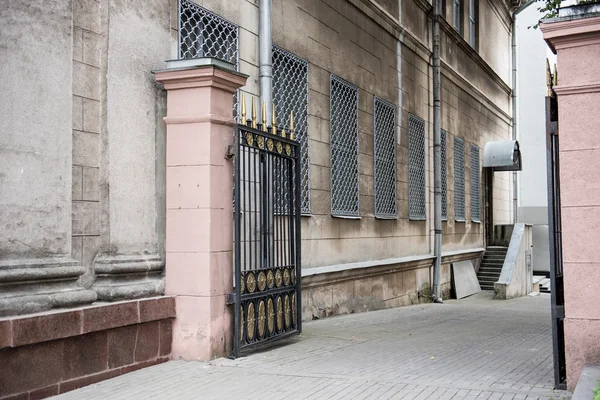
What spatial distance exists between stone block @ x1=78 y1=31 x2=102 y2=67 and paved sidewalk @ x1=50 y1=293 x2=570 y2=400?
8.94 ft

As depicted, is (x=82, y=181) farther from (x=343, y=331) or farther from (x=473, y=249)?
(x=473, y=249)

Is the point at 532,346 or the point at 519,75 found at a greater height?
the point at 519,75

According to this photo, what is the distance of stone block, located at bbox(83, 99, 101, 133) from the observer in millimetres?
6625

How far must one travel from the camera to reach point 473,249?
21.0 m

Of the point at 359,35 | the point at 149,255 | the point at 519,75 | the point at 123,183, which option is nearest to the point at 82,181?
the point at 123,183

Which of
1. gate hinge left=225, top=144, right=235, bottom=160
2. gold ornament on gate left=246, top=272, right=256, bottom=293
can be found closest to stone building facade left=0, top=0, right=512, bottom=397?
gate hinge left=225, top=144, right=235, bottom=160

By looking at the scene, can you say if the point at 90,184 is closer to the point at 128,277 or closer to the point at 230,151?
the point at 128,277

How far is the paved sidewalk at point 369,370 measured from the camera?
19.8 ft

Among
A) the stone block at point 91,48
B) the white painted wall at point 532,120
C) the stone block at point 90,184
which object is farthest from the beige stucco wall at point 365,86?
the white painted wall at point 532,120

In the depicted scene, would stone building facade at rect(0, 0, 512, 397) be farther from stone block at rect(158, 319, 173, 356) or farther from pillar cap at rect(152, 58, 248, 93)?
pillar cap at rect(152, 58, 248, 93)

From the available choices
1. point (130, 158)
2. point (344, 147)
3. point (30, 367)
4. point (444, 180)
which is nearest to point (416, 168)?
point (444, 180)

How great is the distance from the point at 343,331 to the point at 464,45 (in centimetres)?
1252

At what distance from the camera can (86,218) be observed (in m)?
6.61

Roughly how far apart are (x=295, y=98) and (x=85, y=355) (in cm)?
573
